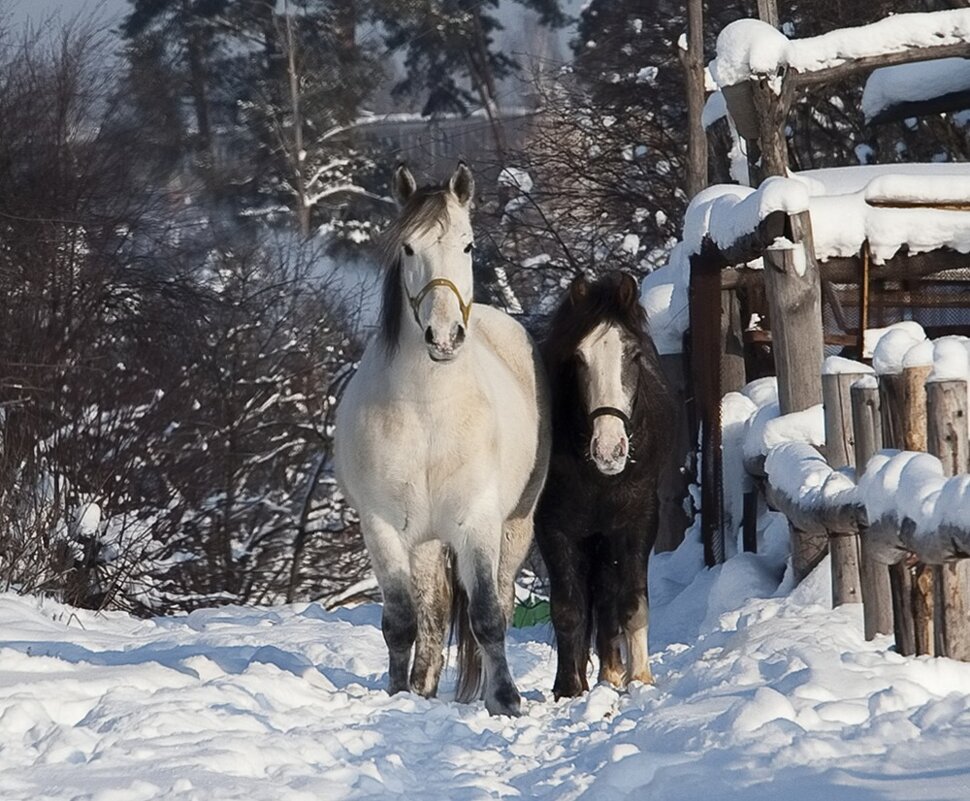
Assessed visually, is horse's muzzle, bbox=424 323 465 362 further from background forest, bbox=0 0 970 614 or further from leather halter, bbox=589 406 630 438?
background forest, bbox=0 0 970 614

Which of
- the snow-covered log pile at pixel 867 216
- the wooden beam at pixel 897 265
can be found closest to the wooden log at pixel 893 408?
the snow-covered log pile at pixel 867 216

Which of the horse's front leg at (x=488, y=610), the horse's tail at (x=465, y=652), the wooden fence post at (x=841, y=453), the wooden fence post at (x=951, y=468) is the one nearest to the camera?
the wooden fence post at (x=951, y=468)

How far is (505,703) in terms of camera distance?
662 cm

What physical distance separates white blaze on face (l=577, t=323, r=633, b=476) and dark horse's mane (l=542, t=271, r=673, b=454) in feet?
0.25

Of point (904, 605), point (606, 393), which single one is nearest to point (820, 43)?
point (606, 393)

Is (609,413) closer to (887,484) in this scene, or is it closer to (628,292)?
(628,292)

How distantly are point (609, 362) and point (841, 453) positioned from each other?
1.59 metres

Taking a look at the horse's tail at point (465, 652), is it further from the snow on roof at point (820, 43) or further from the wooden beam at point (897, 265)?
the snow on roof at point (820, 43)

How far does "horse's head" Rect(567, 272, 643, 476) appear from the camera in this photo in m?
6.75

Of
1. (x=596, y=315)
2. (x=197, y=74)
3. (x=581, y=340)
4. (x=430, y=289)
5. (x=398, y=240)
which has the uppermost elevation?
(x=197, y=74)

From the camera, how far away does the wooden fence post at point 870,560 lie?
22.2 feet

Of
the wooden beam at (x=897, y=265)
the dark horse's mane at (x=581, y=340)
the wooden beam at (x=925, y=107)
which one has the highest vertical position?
the wooden beam at (x=925, y=107)

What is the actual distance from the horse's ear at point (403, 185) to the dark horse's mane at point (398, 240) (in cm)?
12

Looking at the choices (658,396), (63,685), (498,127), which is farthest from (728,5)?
(63,685)
